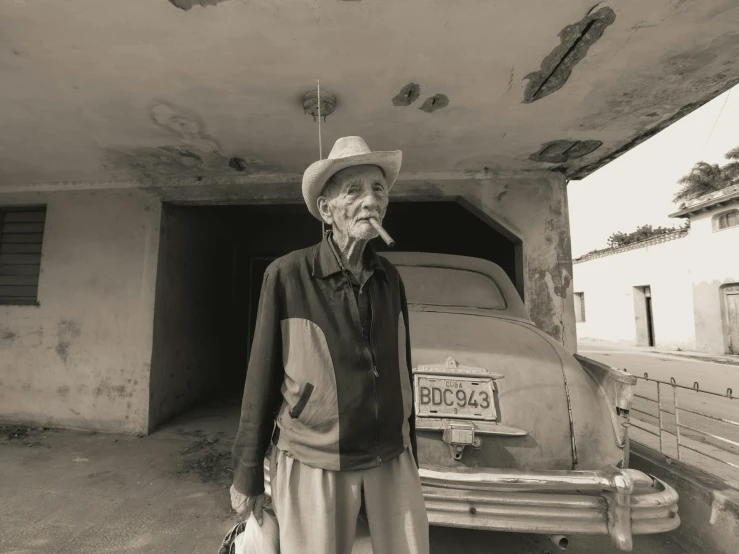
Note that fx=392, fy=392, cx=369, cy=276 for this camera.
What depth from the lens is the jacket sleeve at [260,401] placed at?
1.26m

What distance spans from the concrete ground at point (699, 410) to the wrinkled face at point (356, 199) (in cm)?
257

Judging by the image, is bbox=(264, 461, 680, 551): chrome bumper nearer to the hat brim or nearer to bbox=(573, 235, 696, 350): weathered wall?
the hat brim

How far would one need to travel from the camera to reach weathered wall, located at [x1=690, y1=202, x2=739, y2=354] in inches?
563

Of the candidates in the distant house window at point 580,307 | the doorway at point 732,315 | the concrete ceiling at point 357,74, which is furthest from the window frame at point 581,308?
the concrete ceiling at point 357,74

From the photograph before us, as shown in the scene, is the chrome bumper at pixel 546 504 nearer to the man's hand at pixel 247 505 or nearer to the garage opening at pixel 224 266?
the man's hand at pixel 247 505

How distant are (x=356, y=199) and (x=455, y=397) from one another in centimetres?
139

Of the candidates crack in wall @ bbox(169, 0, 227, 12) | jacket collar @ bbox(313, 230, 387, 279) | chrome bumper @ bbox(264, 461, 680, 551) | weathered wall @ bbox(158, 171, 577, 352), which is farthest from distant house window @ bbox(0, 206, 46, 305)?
chrome bumper @ bbox(264, 461, 680, 551)

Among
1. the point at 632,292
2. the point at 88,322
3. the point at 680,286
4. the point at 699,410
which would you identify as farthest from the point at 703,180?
the point at 88,322

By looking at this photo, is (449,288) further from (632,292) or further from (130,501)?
(632,292)

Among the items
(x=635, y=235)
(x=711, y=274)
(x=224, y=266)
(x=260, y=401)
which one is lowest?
(x=260, y=401)

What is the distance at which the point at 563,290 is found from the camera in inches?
178

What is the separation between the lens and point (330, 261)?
1.37 meters

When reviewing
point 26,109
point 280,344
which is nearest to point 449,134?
point 280,344

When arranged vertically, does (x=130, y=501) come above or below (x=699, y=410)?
below
